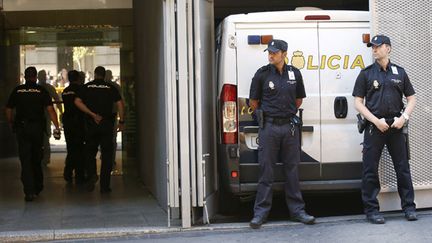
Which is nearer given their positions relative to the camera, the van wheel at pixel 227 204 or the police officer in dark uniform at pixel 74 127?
the van wheel at pixel 227 204

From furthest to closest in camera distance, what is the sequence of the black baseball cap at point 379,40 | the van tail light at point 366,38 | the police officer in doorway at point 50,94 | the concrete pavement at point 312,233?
1. the police officer in doorway at point 50,94
2. the van tail light at point 366,38
3. the black baseball cap at point 379,40
4. the concrete pavement at point 312,233

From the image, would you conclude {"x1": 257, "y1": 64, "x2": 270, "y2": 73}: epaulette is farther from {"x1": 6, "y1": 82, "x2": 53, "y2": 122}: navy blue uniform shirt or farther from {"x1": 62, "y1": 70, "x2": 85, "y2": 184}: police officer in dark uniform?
A: {"x1": 62, "y1": 70, "x2": 85, "y2": 184}: police officer in dark uniform

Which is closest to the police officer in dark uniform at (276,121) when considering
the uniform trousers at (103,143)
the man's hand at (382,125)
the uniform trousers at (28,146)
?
the man's hand at (382,125)

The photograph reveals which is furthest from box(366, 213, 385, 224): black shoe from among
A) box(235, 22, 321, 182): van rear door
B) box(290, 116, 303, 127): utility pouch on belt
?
box(290, 116, 303, 127): utility pouch on belt

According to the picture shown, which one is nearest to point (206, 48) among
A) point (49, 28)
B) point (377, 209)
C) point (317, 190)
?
point (317, 190)

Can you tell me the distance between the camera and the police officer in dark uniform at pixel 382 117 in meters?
6.39

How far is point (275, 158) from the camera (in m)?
6.46

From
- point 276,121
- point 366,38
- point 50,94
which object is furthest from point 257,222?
point 50,94

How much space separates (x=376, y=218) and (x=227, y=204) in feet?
6.58

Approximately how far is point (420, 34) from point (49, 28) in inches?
305

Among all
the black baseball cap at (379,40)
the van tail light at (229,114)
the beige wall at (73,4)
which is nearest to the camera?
the black baseball cap at (379,40)

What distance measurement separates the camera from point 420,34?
684cm

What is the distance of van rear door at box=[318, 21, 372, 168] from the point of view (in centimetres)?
666

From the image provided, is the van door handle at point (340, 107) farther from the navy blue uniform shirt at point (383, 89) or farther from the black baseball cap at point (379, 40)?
the black baseball cap at point (379, 40)
